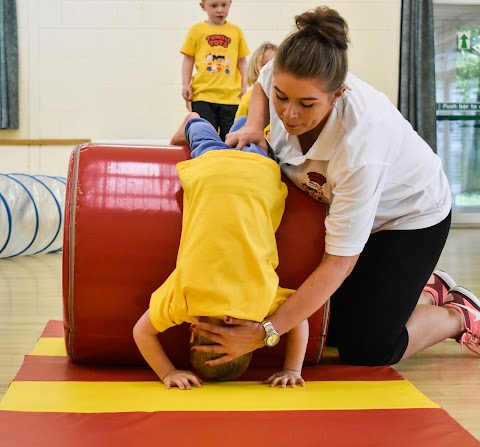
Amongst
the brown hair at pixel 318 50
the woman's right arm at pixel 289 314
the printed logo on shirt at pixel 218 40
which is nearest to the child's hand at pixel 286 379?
the woman's right arm at pixel 289 314

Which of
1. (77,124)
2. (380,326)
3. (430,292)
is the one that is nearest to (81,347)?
(380,326)

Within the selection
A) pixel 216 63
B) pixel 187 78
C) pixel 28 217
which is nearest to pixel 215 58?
pixel 216 63

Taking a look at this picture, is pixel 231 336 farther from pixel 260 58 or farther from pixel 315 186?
pixel 260 58

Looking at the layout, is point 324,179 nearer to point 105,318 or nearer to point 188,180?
point 188,180

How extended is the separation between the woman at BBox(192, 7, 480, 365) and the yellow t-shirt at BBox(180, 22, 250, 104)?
282 centimetres

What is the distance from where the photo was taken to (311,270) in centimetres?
181

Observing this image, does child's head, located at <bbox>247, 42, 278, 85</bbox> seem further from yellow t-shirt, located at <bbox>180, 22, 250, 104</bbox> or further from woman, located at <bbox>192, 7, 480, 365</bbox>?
woman, located at <bbox>192, 7, 480, 365</bbox>

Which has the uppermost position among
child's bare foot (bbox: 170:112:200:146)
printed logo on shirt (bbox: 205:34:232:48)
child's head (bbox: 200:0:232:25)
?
child's head (bbox: 200:0:232:25)

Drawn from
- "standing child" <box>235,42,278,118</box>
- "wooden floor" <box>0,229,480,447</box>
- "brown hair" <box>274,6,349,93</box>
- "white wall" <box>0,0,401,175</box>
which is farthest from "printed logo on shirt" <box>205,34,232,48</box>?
"brown hair" <box>274,6,349,93</box>

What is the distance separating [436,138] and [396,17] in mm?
1047

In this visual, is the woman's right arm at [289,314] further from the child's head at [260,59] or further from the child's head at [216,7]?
the child's head at [216,7]

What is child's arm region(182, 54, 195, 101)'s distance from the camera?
4703 millimetres

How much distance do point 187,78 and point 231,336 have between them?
11.1ft

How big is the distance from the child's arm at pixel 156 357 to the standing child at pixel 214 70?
3.11 metres
